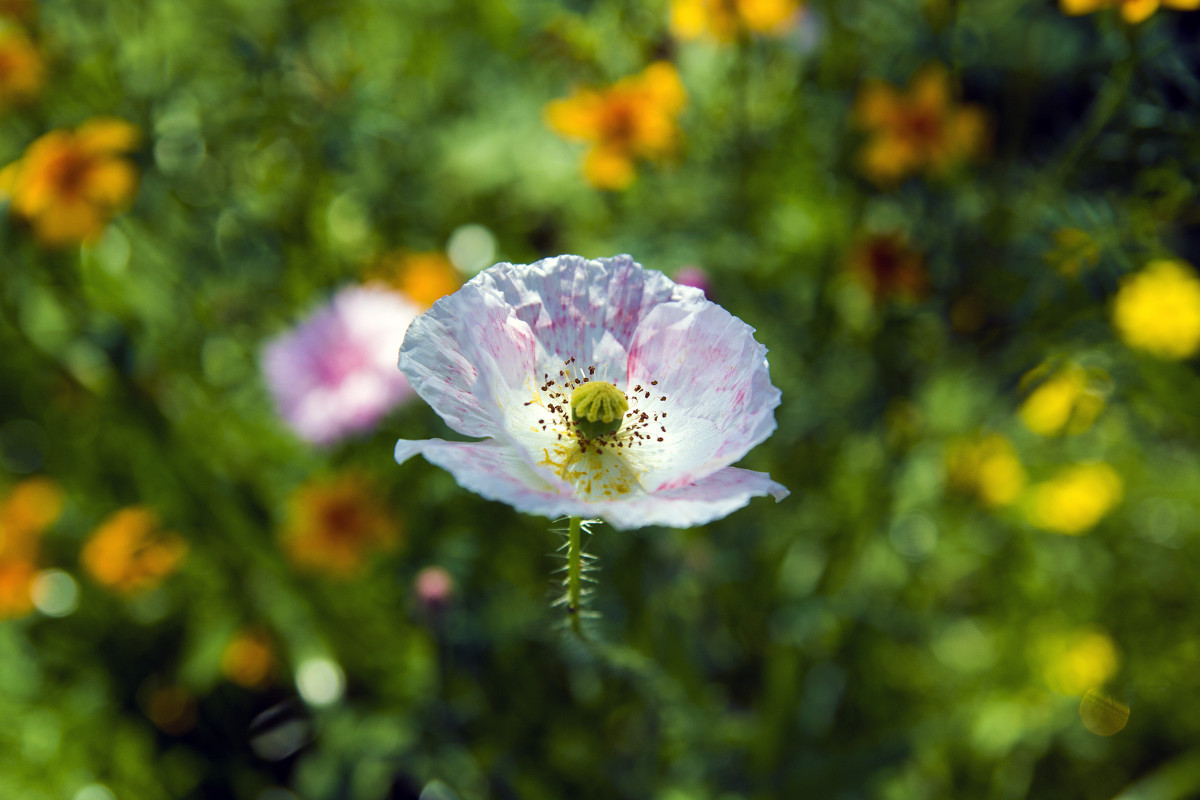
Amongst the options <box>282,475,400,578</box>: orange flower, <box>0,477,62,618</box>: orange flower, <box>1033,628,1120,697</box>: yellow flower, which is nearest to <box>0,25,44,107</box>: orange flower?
<box>0,477,62,618</box>: orange flower

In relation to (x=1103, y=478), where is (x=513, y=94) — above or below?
above

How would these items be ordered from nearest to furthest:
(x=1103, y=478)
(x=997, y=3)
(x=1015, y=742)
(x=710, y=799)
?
(x=710, y=799), (x=1015, y=742), (x=1103, y=478), (x=997, y=3)

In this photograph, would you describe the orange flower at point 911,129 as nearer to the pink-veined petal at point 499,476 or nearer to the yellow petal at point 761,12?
the yellow petal at point 761,12

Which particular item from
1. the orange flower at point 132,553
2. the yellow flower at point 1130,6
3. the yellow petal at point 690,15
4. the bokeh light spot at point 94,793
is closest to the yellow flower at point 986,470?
the yellow flower at point 1130,6

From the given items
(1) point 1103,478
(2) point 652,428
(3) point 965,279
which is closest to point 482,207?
(3) point 965,279

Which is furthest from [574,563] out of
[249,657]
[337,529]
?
[249,657]

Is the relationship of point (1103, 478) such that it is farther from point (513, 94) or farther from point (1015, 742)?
point (513, 94)
